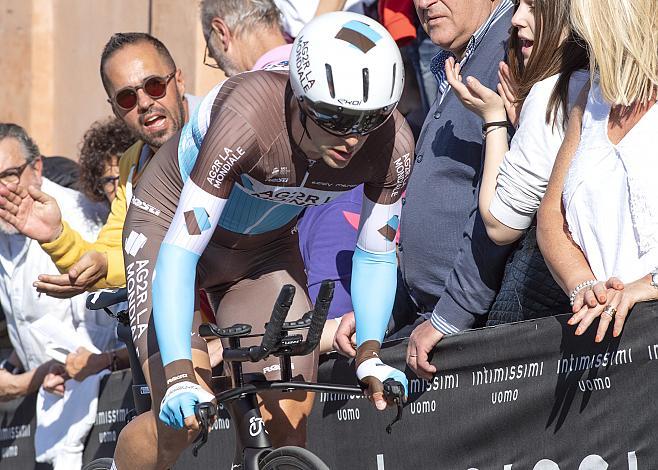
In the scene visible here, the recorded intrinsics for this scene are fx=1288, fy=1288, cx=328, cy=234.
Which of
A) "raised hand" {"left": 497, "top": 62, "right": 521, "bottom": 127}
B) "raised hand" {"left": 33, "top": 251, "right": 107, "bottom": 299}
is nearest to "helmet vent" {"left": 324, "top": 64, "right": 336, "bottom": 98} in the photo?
"raised hand" {"left": 497, "top": 62, "right": 521, "bottom": 127}

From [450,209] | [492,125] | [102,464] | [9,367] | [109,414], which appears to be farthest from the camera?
[9,367]

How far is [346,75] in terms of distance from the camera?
4.29 meters

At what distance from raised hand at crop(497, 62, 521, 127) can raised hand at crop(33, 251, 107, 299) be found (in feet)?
7.30

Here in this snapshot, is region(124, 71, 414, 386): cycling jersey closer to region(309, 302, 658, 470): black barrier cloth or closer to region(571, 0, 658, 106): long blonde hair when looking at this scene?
region(309, 302, 658, 470): black barrier cloth

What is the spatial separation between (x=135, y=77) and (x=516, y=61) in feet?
7.78

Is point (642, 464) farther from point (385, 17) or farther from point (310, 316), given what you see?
point (385, 17)

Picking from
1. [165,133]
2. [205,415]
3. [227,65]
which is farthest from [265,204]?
[227,65]

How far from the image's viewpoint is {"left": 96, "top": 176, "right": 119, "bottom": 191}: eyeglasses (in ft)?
24.6

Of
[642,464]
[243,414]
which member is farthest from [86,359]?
[642,464]

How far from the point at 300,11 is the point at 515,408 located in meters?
3.51

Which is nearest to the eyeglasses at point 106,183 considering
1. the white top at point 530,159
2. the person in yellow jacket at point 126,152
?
the person in yellow jacket at point 126,152

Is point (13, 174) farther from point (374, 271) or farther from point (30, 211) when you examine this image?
point (374, 271)

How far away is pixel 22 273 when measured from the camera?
25.2 feet

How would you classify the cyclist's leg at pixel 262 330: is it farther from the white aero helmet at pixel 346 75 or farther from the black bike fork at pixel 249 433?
the white aero helmet at pixel 346 75
